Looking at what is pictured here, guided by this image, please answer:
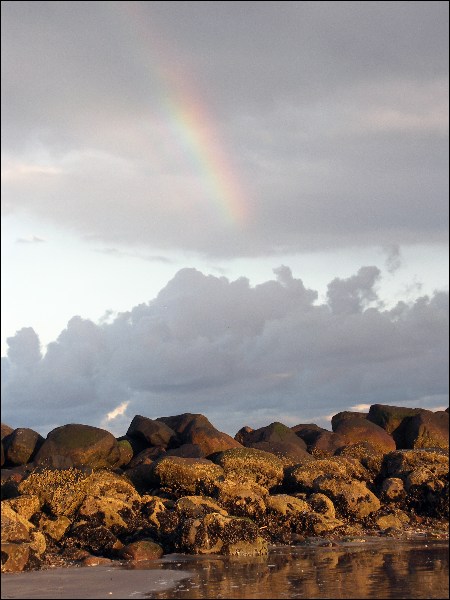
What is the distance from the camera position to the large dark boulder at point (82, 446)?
127ft

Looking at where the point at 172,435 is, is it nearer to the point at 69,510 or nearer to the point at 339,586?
the point at 69,510

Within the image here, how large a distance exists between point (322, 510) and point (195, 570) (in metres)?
9.31

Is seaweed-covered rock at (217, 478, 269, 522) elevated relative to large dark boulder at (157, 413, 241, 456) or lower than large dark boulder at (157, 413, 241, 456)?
lower

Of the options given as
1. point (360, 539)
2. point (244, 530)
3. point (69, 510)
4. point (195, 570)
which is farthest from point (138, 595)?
point (360, 539)

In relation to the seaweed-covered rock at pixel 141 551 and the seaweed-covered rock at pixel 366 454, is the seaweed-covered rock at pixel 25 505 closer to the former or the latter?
the seaweed-covered rock at pixel 141 551

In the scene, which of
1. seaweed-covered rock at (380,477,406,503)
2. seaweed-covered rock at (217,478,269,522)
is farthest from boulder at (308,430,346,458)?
seaweed-covered rock at (217,478,269,522)

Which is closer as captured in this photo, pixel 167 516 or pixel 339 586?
pixel 339 586

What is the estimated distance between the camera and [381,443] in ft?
145

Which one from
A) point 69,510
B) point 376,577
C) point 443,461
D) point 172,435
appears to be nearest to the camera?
point 376,577

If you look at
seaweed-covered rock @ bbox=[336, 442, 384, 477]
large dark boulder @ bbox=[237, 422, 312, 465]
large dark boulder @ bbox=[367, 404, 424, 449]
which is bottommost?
seaweed-covered rock @ bbox=[336, 442, 384, 477]

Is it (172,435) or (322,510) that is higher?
(172,435)

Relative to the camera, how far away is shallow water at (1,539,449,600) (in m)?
20.0

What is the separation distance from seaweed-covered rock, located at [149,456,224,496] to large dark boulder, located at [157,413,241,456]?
4547 millimetres

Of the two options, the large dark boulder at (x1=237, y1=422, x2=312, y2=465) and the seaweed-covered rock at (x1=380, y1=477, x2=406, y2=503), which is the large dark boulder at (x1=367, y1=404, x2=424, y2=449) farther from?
the seaweed-covered rock at (x1=380, y1=477, x2=406, y2=503)
